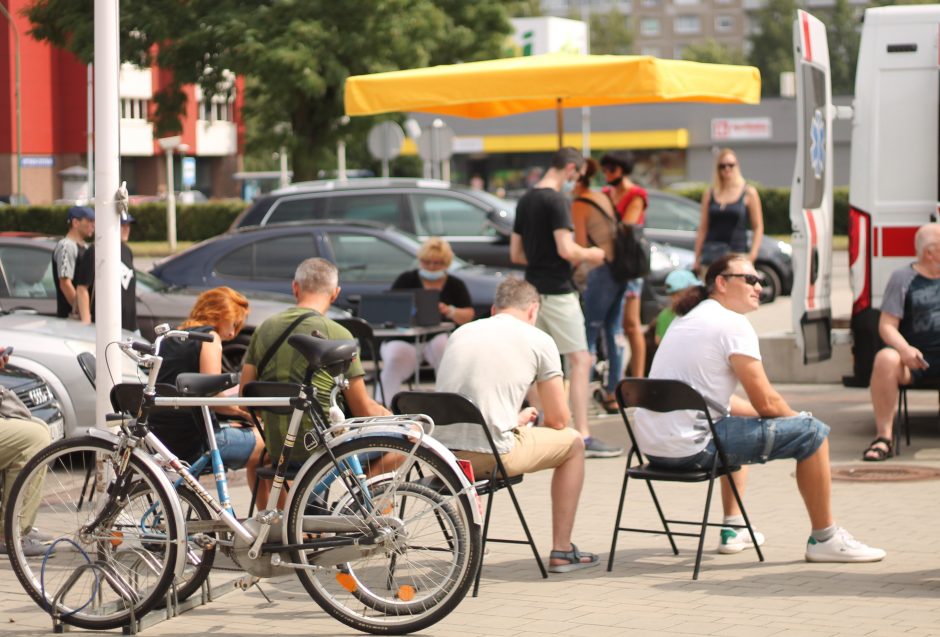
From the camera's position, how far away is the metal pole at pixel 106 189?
734 centimetres

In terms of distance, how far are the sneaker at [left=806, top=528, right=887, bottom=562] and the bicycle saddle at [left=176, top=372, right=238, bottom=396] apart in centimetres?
276

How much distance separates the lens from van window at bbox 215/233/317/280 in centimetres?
1453

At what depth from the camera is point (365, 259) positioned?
14.5 m

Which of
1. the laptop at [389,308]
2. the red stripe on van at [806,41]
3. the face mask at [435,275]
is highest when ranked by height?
the red stripe on van at [806,41]

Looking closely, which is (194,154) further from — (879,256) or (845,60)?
(879,256)

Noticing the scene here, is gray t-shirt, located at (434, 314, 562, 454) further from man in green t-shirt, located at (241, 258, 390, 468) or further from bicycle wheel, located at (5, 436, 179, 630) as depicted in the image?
bicycle wheel, located at (5, 436, 179, 630)

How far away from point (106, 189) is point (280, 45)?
78.1 ft

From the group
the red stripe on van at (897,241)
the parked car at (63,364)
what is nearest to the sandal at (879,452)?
the red stripe on van at (897,241)

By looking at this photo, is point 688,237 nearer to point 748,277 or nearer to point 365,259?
point 365,259

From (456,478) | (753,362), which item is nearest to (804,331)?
(753,362)

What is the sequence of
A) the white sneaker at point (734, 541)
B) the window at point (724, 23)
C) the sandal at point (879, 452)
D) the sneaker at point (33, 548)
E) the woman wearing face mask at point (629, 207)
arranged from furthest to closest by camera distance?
the window at point (724, 23) → the woman wearing face mask at point (629, 207) → the sandal at point (879, 452) → the white sneaker at point (734, 541) → the sneaker at point (33, 548)

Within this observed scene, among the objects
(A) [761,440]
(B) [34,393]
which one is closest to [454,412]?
(A) [761,440]

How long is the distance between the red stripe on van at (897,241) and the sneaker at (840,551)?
3.86 metres

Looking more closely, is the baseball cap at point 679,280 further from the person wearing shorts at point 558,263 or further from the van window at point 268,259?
the van window at point 268,259
